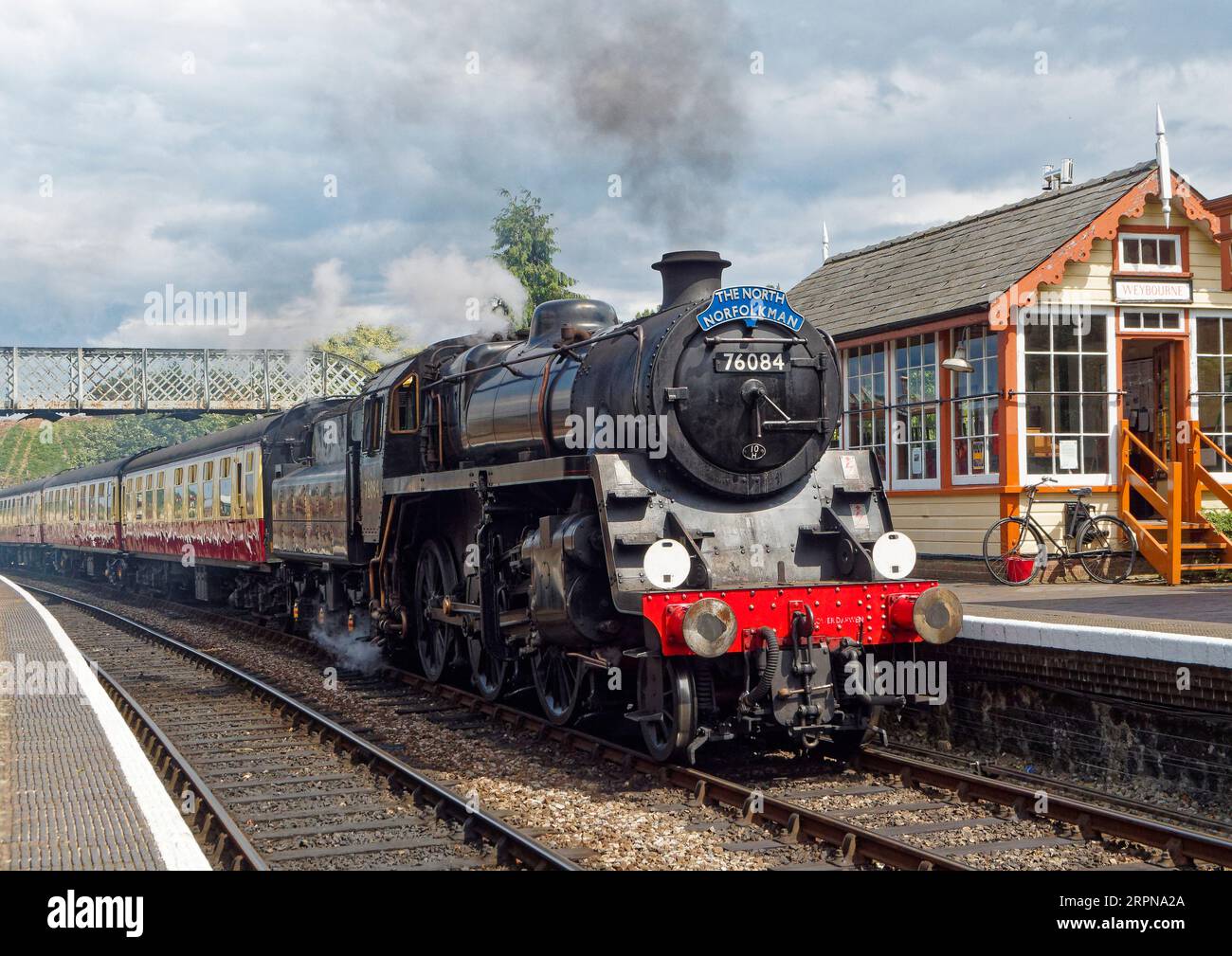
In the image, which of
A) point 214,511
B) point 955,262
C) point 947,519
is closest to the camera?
point 947,519

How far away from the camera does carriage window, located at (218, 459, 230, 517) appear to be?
1922cm

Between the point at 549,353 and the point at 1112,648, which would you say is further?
the point at 549,353

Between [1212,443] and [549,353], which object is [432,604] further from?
[1212,443]

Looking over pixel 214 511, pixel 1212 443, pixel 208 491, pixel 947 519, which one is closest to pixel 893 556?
pixel 947 519

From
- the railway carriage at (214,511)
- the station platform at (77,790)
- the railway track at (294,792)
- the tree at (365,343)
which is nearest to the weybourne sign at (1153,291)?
the railway carriage at (214,511)

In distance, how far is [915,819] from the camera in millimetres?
6883

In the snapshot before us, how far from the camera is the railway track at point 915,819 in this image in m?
5.98

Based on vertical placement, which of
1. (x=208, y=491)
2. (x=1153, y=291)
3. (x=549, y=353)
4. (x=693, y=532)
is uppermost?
(x=1153, y=291)

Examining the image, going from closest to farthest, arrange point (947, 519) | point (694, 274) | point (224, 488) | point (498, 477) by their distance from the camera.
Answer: point (694, 274)
point (498, 477)
point (947, 519)
point (224, 488)

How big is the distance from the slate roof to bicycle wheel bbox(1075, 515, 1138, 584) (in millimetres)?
2832

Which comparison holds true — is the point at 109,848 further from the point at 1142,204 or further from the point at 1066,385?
the point at 1142,204

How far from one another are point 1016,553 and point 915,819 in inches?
284

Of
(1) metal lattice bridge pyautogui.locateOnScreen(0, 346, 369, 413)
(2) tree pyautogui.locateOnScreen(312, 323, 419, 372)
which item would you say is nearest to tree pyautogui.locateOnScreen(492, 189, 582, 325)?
(1) metal lattice bridge pyautogui.locateOnScreen(0, 346, 369, 413)

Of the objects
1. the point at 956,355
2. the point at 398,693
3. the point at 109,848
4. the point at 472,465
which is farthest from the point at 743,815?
the point at 956,355
